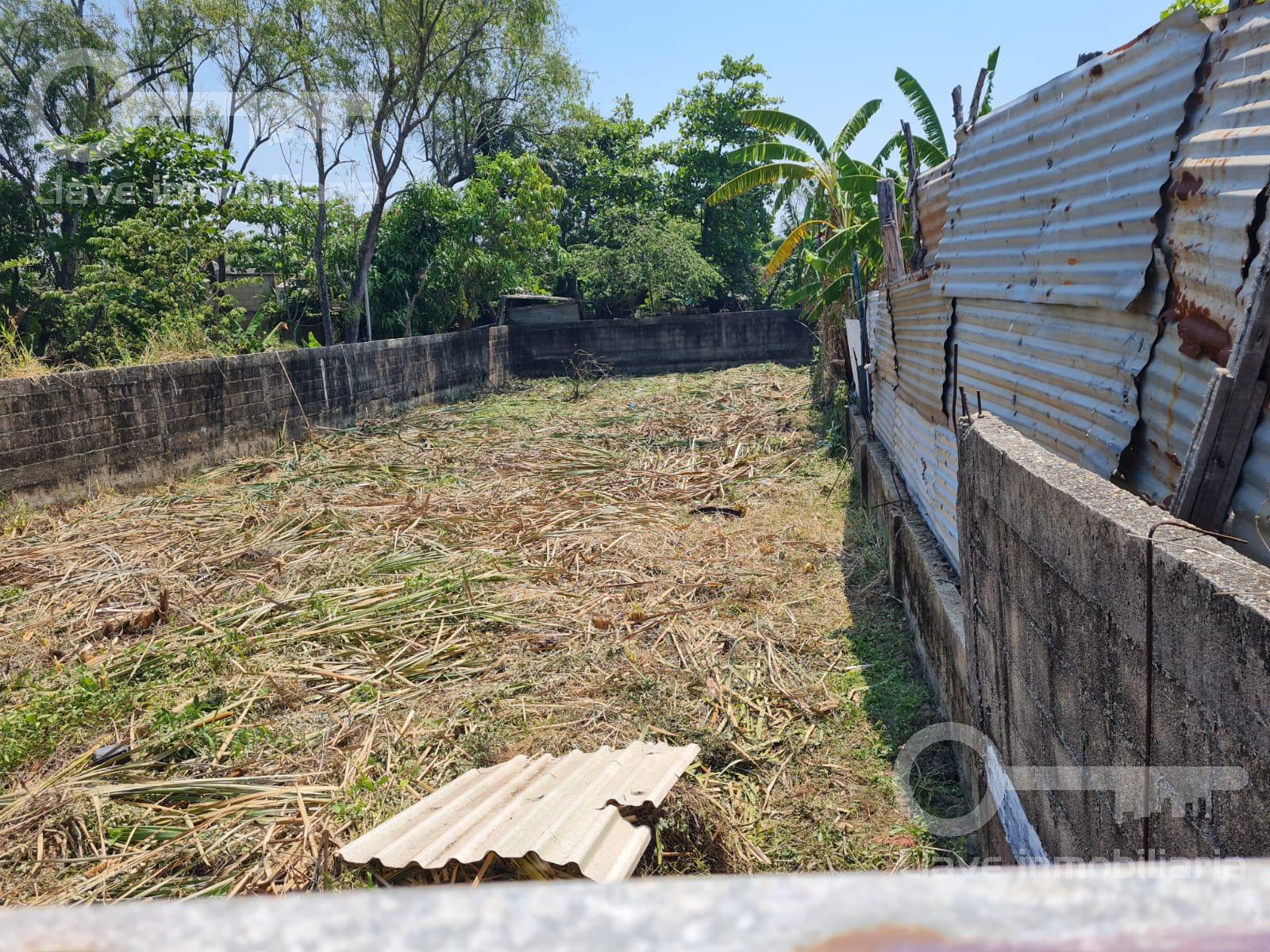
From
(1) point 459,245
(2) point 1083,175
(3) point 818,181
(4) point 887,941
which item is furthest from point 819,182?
(4) point 887,941

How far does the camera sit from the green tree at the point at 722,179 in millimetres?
24969

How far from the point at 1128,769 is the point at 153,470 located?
9.71 meters

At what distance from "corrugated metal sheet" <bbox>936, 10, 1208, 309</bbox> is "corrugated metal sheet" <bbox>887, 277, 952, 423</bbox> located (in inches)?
31.1

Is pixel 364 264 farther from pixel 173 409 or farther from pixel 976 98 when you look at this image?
pixel 976 98

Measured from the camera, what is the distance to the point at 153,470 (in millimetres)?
9469

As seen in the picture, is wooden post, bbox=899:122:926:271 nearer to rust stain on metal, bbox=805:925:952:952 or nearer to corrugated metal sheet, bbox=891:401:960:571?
corrugated metal sheet, bbox=891:401:960:571

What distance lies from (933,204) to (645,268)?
16.4 metres

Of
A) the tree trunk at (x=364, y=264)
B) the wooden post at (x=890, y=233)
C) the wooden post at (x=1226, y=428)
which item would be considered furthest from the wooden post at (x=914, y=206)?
the tree trunk at (x=364, y=264)

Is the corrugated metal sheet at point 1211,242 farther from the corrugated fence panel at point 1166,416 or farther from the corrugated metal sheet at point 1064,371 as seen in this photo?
the corrugated metal sheet at point 1064,371


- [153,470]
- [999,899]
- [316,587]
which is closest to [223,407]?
[153,470]

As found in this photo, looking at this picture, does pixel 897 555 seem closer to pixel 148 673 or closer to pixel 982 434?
pixel 982 434

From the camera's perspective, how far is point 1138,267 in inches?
101

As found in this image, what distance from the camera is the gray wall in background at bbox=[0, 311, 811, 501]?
8.23 m

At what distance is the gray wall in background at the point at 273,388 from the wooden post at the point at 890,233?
728cm
